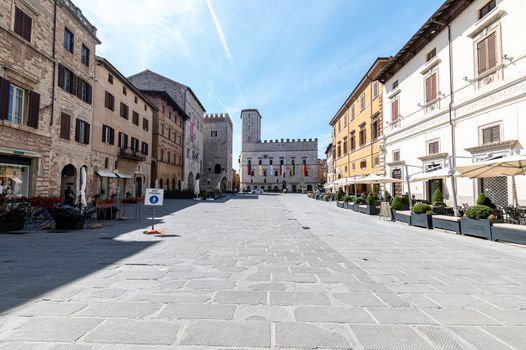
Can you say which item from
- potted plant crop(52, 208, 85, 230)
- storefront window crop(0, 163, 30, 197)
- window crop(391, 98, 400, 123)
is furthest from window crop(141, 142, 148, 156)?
window crop(391, 98, 400, 123)

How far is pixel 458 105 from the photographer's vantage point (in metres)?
12.9

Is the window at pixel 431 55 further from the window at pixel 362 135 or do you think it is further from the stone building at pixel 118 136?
the stone building at pixel 118 136

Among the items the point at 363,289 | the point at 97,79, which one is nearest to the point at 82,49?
the point at 97,79

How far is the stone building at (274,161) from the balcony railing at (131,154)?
51205 millimetres

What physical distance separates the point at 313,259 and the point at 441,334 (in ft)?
10.1

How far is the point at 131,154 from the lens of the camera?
25.2 m

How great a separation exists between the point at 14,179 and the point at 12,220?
20.3 ft

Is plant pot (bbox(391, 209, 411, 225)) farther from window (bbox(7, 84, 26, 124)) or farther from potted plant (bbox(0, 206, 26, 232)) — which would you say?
window (bbox(7, 84, 26, 124))

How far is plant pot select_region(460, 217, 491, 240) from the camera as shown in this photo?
8.02 m

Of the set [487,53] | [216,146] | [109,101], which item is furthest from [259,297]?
[216,146]

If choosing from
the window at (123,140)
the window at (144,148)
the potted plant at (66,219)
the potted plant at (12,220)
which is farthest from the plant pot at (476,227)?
the window at (144,148)

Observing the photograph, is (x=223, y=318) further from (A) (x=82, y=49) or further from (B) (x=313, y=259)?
(A) (x=82, y=49)

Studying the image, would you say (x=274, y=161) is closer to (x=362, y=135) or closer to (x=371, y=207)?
(x=362, y=135)

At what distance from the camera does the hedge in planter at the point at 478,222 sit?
808 cm
